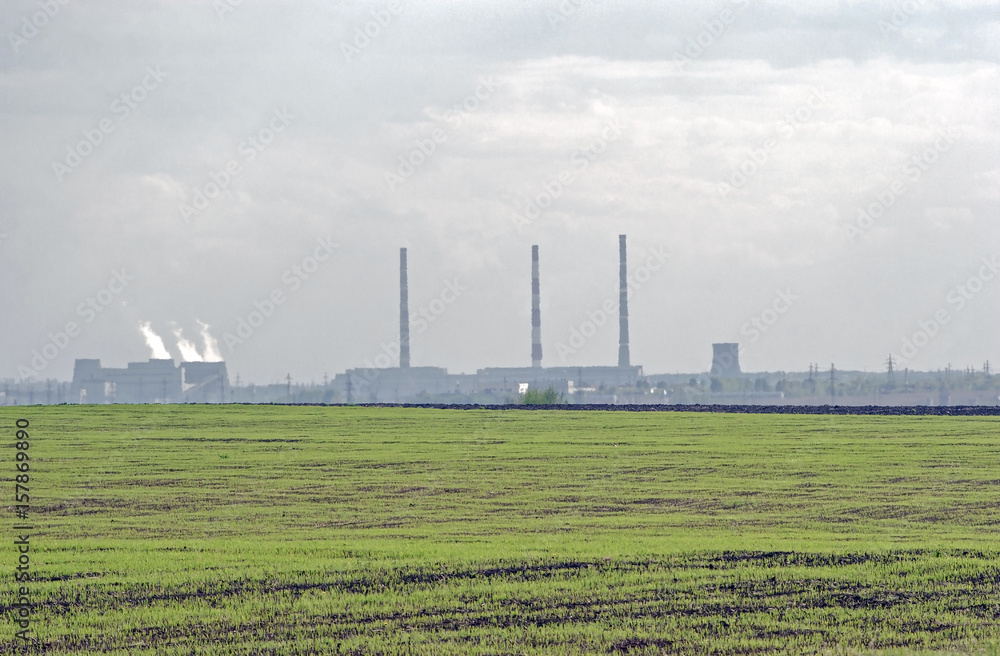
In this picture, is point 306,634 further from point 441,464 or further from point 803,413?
point 803,413

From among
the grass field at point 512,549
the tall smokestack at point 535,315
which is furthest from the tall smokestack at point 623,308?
the grass field at point 512,549

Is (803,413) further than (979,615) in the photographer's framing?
Yes

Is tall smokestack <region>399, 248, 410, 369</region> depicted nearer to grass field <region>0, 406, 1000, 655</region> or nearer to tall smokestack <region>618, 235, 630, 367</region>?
tall smokestack <region>618, 235, 630, 367</region>

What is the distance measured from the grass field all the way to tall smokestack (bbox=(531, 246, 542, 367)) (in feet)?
434

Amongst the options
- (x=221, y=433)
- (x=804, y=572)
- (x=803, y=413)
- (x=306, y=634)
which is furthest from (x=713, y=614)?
(x=803, y=413)

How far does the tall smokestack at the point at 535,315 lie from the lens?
172150 mm

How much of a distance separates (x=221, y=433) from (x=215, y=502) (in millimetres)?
21816

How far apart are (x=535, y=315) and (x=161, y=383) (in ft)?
199

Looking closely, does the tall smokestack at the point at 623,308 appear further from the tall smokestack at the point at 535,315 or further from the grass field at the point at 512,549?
the grass field at the point at 512,549

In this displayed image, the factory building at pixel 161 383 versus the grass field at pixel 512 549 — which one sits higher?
the factory building at pixel 161 383

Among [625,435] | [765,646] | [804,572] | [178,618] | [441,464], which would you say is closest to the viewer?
[765,646]

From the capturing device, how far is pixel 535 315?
179 metres

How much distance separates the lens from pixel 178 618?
13727mm

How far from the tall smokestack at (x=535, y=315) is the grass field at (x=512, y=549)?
13229cm
